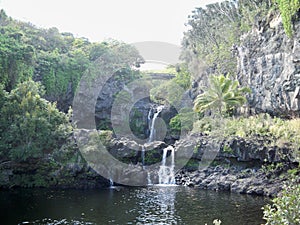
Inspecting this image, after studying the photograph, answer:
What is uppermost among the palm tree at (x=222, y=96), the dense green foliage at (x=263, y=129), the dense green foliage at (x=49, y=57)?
the dense green foliage at (x=49, y=57)

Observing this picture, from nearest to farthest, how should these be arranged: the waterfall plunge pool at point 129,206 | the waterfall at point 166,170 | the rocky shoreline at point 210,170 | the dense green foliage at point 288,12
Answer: the waterfall plunge pool at point 129,206
the rocky shoreline at point 210,170
the dense green foliage at point 288,12
the waterfall at point 166,170

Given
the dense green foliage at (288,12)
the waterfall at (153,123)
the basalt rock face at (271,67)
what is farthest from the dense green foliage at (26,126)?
the dense green foliage at (288,12)

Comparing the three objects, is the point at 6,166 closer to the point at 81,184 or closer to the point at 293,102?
the point at 81,184

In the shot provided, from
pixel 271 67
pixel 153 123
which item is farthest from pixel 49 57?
pixel 271 67

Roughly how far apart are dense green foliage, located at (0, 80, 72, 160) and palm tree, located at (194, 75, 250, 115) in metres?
14.6

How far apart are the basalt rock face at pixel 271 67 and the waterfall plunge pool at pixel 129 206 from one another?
27.4 feet

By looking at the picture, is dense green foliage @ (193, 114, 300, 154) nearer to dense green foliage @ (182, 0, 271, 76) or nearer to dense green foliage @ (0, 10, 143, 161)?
dense green foliage @ (182, 0, 271, 76)

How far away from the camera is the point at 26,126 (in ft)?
78.9

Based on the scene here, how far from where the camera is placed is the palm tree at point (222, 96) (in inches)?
1254

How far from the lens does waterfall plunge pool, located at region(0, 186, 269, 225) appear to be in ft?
51.3

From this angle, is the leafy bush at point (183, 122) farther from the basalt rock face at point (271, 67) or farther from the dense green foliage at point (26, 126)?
the dense green foliage at point (26, 126)

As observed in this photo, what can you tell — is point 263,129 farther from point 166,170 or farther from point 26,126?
point 26,126

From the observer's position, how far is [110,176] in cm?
2572

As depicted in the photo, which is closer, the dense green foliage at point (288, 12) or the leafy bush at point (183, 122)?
the dense green foliage at point (288, 12)
